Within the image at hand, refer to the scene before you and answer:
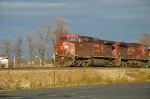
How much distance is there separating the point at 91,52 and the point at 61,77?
43.0 ft

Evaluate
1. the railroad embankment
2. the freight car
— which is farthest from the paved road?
the freight car

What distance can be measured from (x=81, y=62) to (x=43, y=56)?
1685 inches

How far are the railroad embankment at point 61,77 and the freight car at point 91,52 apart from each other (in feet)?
19.2

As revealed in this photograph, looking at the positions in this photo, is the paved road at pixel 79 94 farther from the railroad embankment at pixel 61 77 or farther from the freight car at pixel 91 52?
the freight car at pixel 91 52

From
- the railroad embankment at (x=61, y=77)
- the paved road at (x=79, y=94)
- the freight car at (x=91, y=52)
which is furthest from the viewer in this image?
the freight car at (x=91, y=52)

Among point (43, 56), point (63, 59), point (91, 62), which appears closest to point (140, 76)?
point (91, 62)

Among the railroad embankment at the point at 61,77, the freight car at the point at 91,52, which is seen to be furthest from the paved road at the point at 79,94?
the freight car at the point at 91,52

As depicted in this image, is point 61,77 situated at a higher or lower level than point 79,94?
higher


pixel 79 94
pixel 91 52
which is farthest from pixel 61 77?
pixel 91 52

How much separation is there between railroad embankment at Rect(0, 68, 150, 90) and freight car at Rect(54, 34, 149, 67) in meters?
5.85

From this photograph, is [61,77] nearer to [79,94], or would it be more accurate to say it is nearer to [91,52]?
[79,94]

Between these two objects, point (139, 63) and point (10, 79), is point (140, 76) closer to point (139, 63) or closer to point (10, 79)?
point (139, 63)

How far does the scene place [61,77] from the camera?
1207 inches

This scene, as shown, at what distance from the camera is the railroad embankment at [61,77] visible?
89.7 ft
